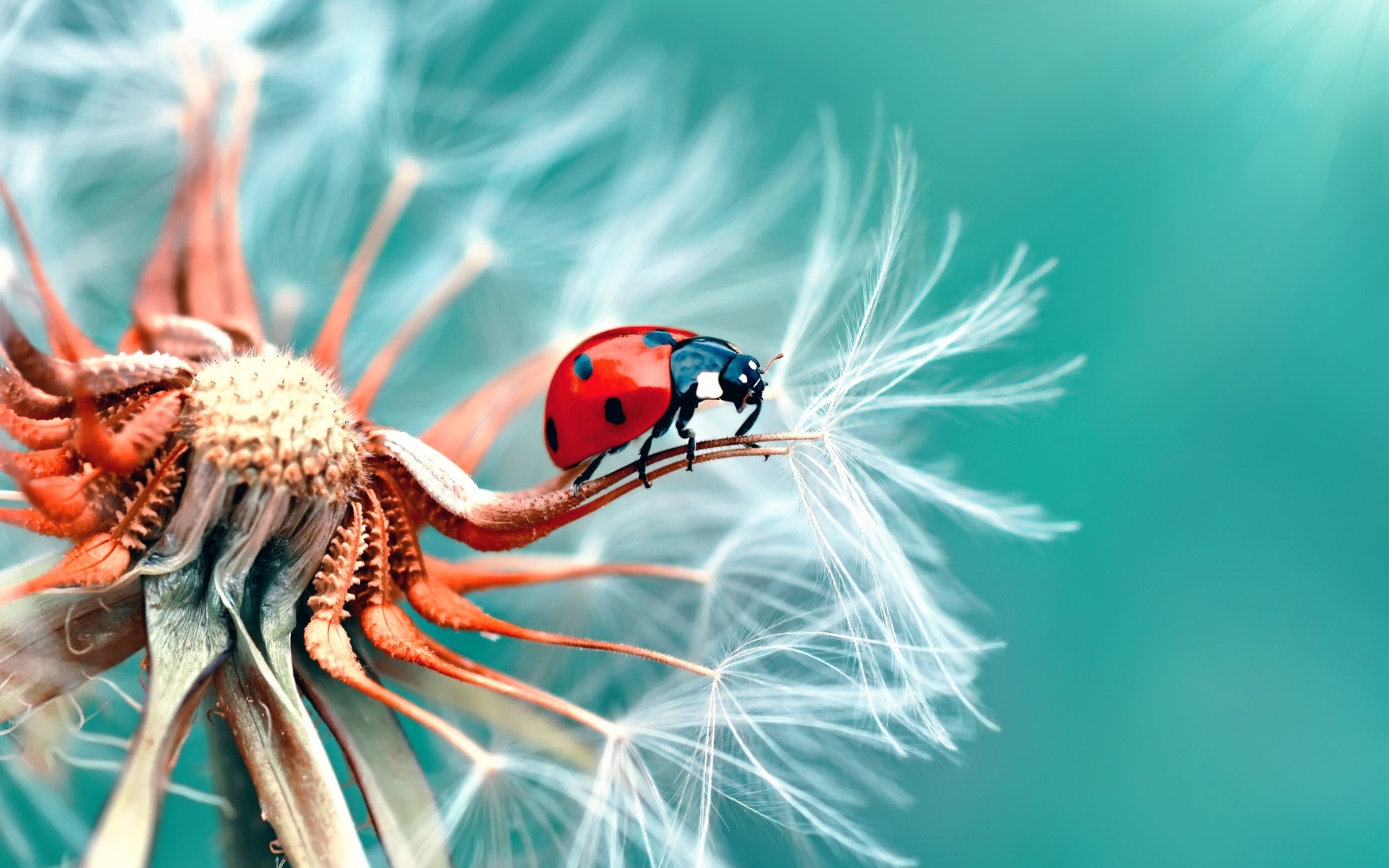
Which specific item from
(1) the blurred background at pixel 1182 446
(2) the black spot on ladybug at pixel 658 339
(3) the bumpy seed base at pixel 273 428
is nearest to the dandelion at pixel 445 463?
(3) the bumpy seed base at pixel 273 428

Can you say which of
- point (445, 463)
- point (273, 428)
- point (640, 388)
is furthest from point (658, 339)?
point (273, 428)

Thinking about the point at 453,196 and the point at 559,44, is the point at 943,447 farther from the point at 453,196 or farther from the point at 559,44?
the point at 559,44

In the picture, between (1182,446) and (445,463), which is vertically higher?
(1182,446)

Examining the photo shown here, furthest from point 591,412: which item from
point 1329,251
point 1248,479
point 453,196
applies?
point 1329,251

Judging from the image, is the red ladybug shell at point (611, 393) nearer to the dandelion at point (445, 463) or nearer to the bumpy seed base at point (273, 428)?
the dandelion at point (445, 463)

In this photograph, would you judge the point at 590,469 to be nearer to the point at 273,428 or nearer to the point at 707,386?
the point at 707,386

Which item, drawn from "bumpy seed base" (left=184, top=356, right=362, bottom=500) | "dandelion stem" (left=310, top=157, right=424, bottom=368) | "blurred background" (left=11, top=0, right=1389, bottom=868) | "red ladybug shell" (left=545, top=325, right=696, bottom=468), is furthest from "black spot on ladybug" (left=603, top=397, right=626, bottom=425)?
"blurred background" (left=11, top=0, right=1389, bottom=868)
